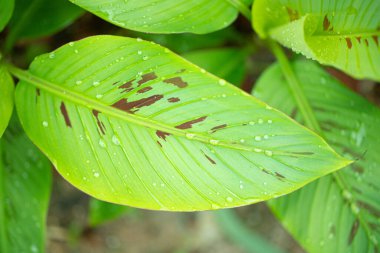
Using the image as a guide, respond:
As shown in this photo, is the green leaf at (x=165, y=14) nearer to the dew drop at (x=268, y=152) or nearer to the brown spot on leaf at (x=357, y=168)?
the dew drop at (x=268, y=152)

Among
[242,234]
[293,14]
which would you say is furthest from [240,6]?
[242,234]

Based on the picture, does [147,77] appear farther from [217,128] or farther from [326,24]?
[326,24]

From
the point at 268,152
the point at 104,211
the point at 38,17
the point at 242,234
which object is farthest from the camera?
the point at 242,234

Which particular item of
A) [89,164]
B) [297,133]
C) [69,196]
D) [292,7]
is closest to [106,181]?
[89,164]

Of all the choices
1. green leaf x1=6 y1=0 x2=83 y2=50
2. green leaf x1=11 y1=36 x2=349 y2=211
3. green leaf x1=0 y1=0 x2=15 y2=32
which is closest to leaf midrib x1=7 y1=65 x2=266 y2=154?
green leaf x1=11 y1=36 x2=349 y2=211

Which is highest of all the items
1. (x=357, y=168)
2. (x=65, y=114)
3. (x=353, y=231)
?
(x=65, y=114)

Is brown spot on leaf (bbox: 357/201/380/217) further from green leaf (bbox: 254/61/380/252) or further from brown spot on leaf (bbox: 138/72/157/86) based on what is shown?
brown spot on leaf (bbox: 138/72/157/86)

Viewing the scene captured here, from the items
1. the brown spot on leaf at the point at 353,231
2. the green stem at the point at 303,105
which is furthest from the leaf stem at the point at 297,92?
the brown spot on leaf at the point at 353,231
